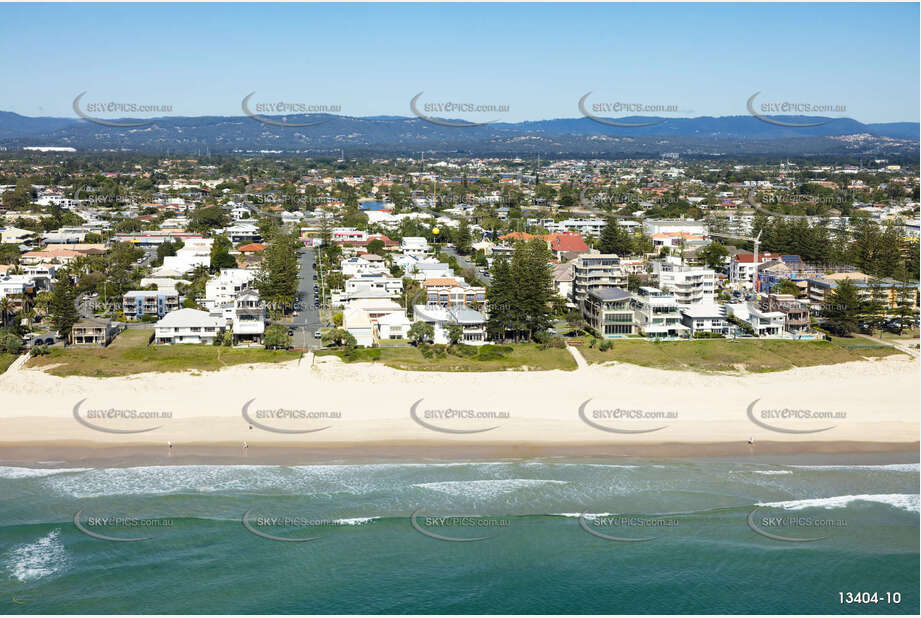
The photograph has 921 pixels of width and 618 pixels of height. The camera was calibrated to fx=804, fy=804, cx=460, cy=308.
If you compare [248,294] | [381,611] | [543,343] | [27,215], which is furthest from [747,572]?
[27,215]

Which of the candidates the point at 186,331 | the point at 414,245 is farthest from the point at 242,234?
the point at 186,331

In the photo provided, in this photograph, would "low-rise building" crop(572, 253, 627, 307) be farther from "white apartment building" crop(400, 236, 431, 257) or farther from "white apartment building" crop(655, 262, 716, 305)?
"white apartment building" crop(400, 236, 431, 257)

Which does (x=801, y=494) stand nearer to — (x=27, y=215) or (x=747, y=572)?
(x=747, y=572)

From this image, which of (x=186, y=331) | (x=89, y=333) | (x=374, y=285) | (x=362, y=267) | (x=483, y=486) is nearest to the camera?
(x=483, y=486)

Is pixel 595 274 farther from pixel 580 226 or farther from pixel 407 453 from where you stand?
pixel 580 226

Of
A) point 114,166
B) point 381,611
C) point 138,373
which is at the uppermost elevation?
point 114,166
